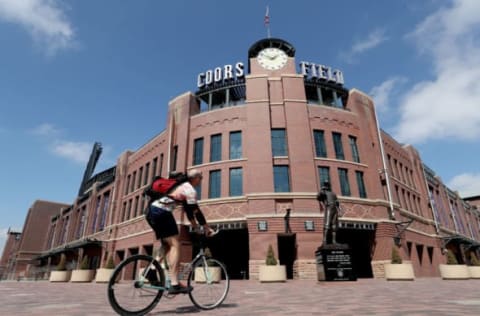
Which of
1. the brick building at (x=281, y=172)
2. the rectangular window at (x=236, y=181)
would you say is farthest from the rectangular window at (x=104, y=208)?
the rectangular window at (x=236, y=181)

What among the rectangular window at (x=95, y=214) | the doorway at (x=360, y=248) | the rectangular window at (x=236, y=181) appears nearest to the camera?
the rectangular window at (x=236, y=181)

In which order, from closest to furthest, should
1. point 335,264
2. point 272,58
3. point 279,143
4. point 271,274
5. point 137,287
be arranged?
point 137,287 < point 335,264 < point 271,274 < point 279,143 < point 272,58

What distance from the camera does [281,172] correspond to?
19.6 metres

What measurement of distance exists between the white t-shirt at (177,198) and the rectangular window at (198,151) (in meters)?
18.0

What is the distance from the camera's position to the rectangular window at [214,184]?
2030cm

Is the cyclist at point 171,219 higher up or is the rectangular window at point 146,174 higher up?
the rectangular window at point 146,174

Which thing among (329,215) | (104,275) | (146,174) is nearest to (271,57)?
(146,174)

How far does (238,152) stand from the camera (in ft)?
69.0

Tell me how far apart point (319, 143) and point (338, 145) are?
1.68m

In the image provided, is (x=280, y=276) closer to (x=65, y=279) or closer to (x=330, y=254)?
(x=330, y=254)

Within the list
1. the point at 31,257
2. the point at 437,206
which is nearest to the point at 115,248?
the point at 437,206

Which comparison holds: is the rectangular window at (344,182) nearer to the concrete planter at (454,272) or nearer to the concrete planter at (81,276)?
the concrete planter at (454,272)

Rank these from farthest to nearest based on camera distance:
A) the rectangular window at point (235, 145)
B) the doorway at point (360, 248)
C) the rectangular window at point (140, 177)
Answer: the rectangular window at point (140, 177) < the rectangular window at point (235, 145) < the doorway at point (360, 248)

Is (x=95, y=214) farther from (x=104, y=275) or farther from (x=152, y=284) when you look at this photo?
(x=152, y=284)
